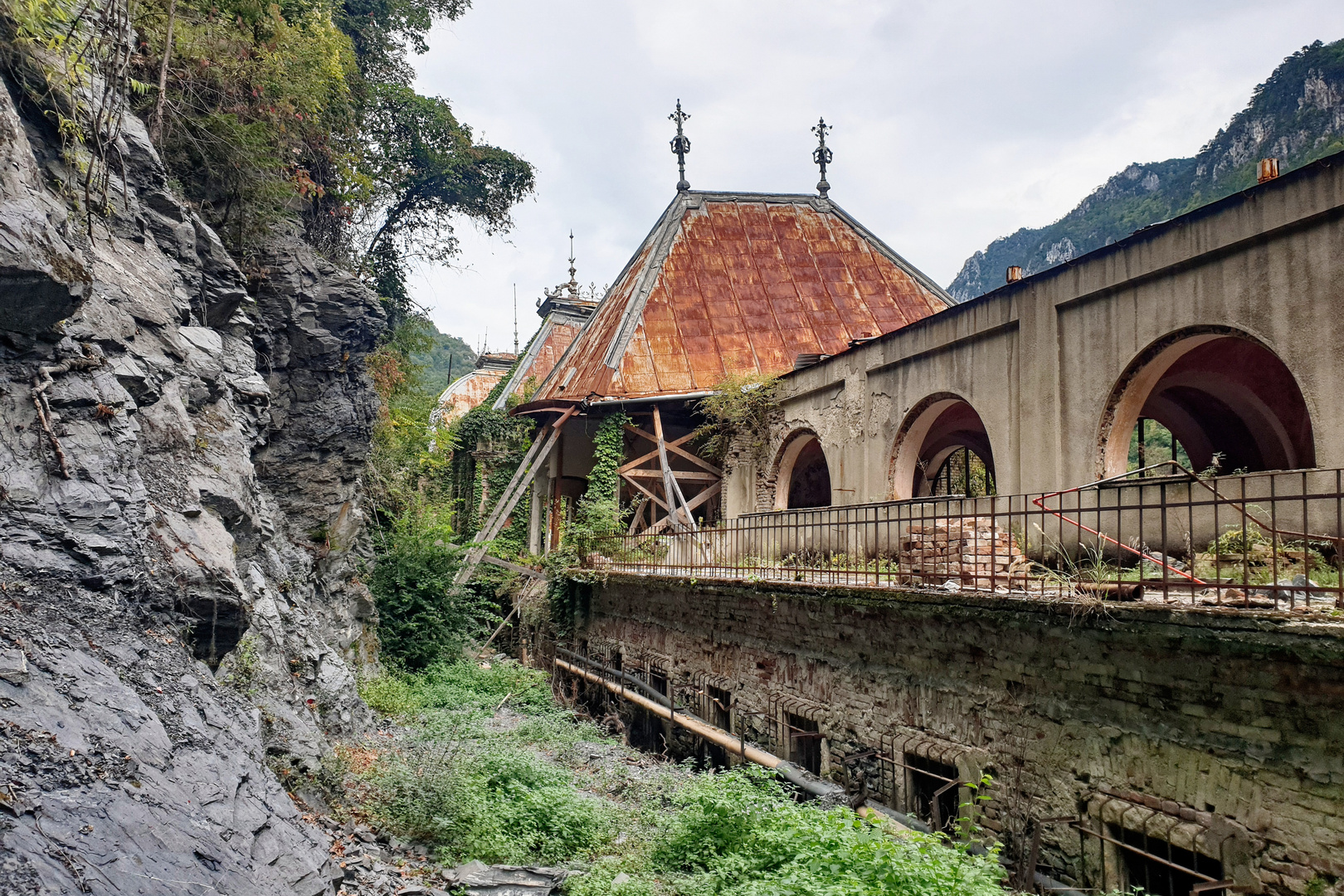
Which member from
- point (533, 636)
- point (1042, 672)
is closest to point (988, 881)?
point (1042, 672)

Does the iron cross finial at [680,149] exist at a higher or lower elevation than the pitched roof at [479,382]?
higher

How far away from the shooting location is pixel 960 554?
7.32 metres

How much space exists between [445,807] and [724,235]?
56.4ft

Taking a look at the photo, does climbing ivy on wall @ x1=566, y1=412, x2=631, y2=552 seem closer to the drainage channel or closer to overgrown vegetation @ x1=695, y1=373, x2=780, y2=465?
overgrown vegetation @ x1=695, y1=373, x2=780, y2=465

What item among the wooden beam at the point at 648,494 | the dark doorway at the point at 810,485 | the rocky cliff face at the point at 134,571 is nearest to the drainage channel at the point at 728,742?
the wooden beam at the point at 648,494

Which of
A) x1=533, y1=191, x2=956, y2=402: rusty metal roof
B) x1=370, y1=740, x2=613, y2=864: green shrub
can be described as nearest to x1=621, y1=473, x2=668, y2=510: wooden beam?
Result: x1=533, y1=191, x2=956, y2=402: rusty metal roof

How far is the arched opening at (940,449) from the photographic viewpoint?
11.7 m

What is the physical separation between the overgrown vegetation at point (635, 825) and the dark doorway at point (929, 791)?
32 cm

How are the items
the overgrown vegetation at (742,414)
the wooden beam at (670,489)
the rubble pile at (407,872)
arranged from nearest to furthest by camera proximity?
the rubble pile at (407,872) < the overgrown vegetation at (742,414) < the wooden beam at (670,489)

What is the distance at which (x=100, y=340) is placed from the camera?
568cm

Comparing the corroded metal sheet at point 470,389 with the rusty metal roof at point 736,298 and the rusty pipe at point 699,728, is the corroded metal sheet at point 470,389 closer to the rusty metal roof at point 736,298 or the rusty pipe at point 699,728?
the rusty metal roof at point 736,298

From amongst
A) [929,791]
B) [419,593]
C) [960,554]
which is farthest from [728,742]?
[419,593]

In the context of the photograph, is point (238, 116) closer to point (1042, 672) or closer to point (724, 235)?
point (1042, 672)

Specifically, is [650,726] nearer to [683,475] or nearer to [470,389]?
[683,475]
